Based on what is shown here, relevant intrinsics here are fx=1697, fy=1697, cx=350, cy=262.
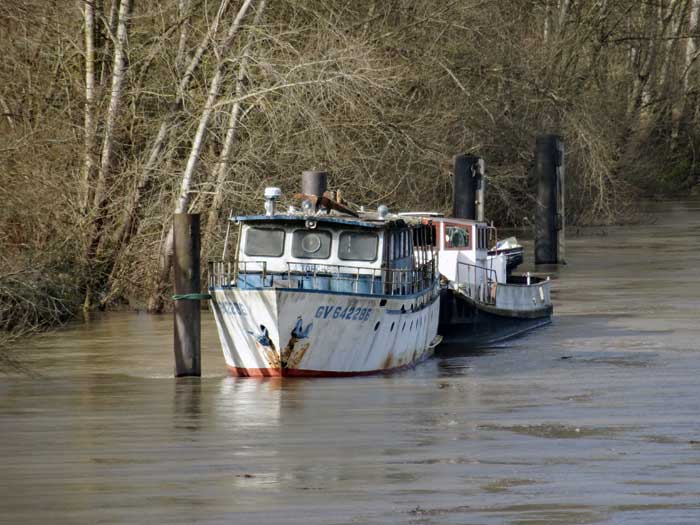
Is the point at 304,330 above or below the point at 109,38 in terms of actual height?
below

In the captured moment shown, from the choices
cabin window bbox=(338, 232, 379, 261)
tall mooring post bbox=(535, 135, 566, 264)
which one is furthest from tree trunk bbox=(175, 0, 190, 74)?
tall mooring post bbox=(535, 135, 566, 264)

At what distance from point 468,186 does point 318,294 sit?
1498 centimetres

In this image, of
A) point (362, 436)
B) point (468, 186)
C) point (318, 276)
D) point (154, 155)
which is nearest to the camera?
point (362, 436)

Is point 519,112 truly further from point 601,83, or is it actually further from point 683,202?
point 683,202

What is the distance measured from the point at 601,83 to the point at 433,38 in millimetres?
17329

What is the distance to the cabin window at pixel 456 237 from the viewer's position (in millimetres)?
31297

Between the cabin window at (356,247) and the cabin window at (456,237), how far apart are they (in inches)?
263

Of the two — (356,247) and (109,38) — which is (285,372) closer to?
(356,247)

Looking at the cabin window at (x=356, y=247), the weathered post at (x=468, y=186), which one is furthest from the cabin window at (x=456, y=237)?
the cabin window at (x=356, y=247)

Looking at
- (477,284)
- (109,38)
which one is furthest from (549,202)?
(109,38)

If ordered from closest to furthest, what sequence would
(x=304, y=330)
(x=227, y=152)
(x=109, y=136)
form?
(x=304, y=330), (x=227, y=152), (x=109, y=136)

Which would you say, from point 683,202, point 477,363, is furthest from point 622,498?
point 683,202

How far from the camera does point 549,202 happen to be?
4538 centimetres

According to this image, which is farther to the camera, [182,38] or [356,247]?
[182,38]
